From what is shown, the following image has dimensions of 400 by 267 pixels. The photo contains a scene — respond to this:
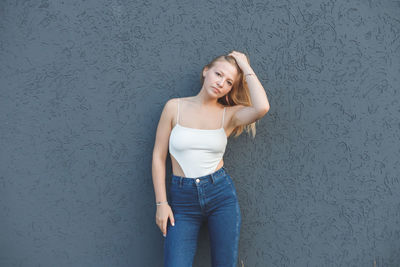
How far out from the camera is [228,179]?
2389 millimetres

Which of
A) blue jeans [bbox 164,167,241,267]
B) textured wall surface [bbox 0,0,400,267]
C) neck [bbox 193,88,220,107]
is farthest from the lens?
textured wall surface [bbox 0,0,400,267]

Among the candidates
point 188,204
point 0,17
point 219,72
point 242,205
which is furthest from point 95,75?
point 242,205

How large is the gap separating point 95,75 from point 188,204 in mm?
1335

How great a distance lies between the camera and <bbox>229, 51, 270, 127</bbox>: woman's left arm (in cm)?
226

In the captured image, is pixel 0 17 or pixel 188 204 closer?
pixel 188 204

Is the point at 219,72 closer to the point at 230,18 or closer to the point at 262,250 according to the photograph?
the point at 230,18

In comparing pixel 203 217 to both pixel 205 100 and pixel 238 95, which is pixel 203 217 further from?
pixel 238 95

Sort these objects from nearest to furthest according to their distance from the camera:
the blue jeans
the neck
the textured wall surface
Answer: the blue jeans
the neck
the textured wall surface

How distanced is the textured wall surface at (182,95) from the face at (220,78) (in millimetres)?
376

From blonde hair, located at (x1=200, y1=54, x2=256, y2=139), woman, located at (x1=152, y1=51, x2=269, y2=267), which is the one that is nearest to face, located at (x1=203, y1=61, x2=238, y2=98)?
woman, located at (x1=152, y1=51, x2=269, y2=267)

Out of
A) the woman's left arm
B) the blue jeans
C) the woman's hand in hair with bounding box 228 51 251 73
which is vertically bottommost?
the blue jeans

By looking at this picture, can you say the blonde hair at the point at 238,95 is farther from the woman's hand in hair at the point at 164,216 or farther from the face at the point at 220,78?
the woman's hand in hair at the point at 164,216

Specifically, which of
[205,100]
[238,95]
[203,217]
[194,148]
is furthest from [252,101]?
[203,217]

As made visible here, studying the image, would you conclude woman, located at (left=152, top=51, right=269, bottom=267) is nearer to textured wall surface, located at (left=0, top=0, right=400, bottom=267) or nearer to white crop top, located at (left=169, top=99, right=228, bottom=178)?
white crop top, located at (left=169, top=99, right=228, bottom=178)
